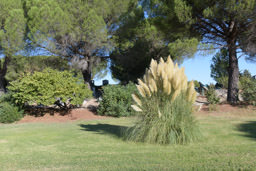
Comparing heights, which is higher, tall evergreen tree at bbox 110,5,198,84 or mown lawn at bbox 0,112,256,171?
tall evergreen tree at bbox 110,5,198,84

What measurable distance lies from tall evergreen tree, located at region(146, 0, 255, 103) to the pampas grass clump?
9.67 metres

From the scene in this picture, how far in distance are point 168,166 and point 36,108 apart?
13.1 m

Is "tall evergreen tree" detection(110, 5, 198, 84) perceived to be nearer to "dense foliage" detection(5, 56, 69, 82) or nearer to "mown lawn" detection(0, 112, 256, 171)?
"dense foliage" detection(5, 56, 69, 82)

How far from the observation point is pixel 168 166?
4.00 meters

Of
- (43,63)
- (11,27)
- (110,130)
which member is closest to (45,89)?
(110,130)

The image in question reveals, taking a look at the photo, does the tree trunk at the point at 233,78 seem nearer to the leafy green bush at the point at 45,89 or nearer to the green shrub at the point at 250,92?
the green shrub at the point at 250,92

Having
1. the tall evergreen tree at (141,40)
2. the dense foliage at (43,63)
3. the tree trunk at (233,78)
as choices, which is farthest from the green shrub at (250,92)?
the dense foliage at (43,63)

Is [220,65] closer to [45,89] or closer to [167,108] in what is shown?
[45,89]

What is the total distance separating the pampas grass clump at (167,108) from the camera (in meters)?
5.57

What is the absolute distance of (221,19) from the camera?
1477 centimetres

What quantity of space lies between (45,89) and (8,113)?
2.28 m

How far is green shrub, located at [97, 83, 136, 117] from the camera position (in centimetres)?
1328

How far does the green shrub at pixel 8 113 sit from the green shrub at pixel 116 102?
14.7 ft

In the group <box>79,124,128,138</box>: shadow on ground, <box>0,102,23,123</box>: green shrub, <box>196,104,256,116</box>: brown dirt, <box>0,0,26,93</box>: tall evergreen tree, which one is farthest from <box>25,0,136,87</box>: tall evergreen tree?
<box>79,124,128,138</box>: shadow on ground
